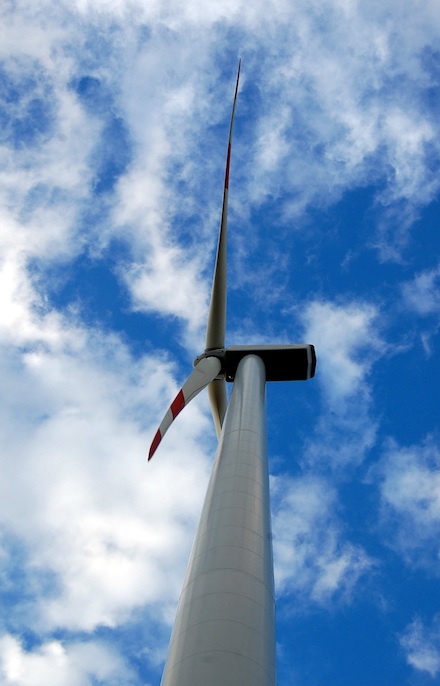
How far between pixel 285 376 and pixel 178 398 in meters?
5.72

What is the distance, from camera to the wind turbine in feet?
29.5

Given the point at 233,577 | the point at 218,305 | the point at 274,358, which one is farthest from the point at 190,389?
the point at 233,577

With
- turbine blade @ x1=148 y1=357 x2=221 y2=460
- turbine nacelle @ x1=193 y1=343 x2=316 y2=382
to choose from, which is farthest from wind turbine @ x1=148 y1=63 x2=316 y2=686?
turbine nacelle @ x1=193 y1=343 x2=316 y2=382

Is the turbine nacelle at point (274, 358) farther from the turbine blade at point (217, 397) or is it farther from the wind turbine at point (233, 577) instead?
the wind turbine at point (233, 577)

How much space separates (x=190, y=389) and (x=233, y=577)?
1206 cm

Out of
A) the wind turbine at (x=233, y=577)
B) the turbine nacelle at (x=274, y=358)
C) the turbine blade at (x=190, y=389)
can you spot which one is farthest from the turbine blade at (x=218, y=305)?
the wind turbine at (x=233, y=577)

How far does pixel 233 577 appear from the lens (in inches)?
411

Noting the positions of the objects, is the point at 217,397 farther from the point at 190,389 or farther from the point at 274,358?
the point at 190,389

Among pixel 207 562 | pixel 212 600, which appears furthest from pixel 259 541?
pixel 212 600

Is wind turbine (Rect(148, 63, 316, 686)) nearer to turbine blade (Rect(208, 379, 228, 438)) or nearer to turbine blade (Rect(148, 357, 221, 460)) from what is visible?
turbine blade (Rect(148, 357, 221, 460))

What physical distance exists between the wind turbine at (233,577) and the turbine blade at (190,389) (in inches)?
31.3

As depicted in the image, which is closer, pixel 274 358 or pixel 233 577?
pixel 233 577

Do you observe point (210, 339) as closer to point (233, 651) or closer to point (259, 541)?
point (259, 541)

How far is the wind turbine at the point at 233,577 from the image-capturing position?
898 cm
